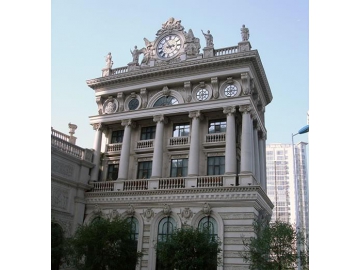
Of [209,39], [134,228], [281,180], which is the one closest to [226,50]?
[209,39]

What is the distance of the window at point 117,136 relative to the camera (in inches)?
1319

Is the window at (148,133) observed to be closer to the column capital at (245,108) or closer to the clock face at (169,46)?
the clock face at (169,46)

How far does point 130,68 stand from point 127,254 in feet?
52.9

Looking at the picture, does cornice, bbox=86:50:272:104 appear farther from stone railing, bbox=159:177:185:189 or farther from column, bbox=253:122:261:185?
stone railing, bbox=159:177:185:189

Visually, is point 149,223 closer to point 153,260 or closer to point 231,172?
point 153,260

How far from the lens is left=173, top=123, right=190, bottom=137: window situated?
3075cm

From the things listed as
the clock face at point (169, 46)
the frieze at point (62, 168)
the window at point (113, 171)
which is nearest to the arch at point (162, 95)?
the clock face at point (169, 46)

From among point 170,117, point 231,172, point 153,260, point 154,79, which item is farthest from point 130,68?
point 153,260

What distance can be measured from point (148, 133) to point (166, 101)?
3242 mm

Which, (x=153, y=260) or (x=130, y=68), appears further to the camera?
(x=130, y=68)

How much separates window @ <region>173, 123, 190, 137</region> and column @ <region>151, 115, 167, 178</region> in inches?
44.1

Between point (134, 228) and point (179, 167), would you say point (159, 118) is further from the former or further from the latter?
point (134, 228)

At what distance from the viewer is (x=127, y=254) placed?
2364 centimetres

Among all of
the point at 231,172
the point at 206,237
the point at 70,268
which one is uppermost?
the point at 231,172
